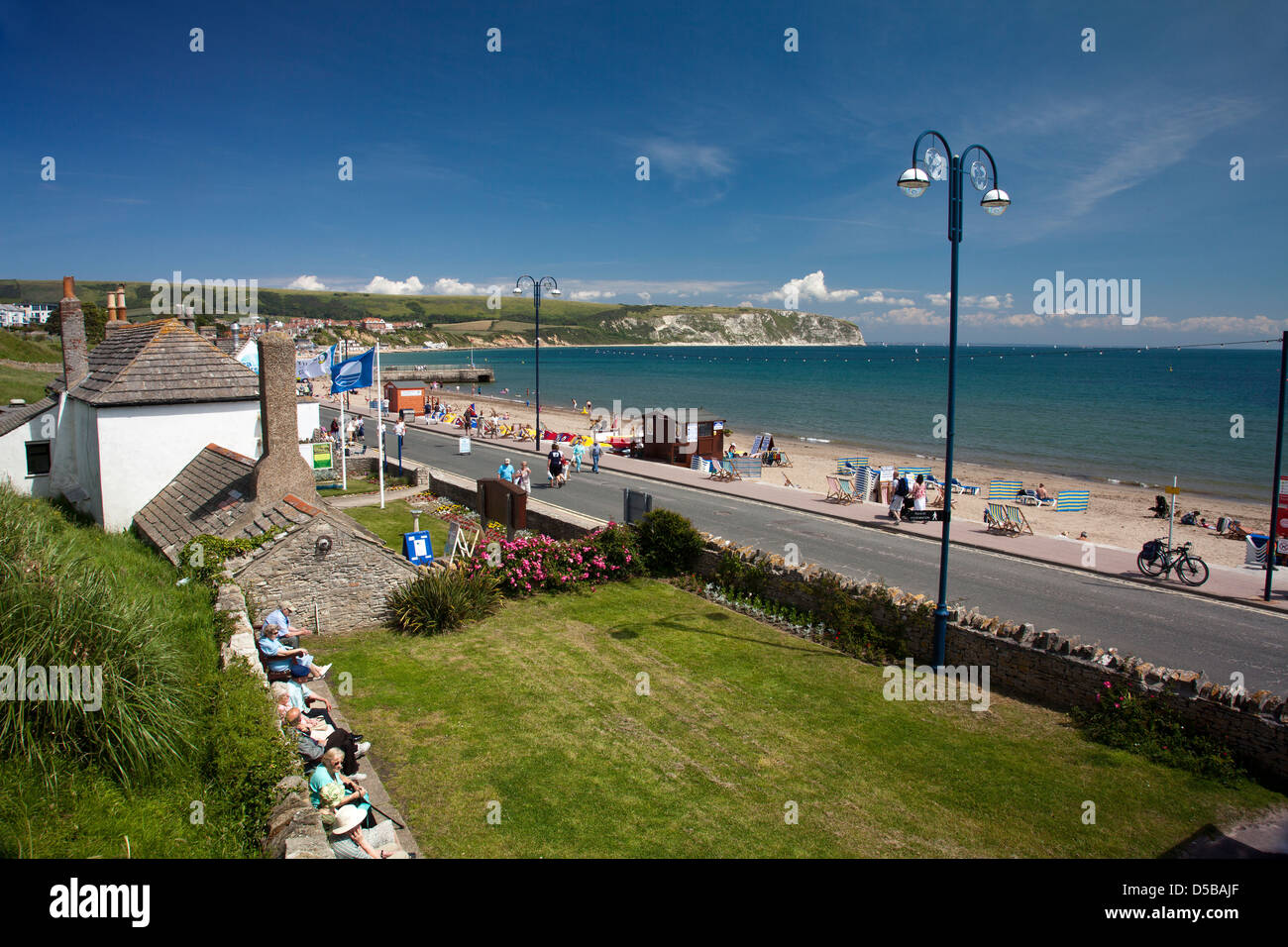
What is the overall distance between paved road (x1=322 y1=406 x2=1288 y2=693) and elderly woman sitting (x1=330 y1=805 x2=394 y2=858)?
1081cm

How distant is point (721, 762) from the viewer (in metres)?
8.77

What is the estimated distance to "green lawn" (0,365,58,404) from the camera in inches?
1260

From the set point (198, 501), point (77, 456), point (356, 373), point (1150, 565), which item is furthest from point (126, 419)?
point (1150, 565)

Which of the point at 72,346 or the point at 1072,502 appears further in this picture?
the point at 1072,502

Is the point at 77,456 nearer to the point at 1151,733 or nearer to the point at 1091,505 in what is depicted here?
the point at 1151,733

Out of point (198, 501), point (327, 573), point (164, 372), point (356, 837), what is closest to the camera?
point (356, 837)

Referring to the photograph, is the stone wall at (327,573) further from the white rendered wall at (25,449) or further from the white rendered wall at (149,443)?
the white rendered wall at (25,449)

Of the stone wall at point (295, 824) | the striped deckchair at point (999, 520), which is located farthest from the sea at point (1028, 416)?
the stone wall at point (295, 824)

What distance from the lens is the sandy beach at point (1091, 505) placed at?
78.4 feet

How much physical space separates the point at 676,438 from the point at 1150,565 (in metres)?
20.2

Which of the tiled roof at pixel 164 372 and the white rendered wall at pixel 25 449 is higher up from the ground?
the tiled roof at pixel 164 372

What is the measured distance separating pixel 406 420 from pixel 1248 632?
43.2 meters

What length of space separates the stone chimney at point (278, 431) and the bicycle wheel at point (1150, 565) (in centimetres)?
1698
